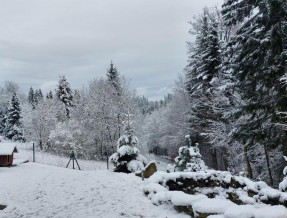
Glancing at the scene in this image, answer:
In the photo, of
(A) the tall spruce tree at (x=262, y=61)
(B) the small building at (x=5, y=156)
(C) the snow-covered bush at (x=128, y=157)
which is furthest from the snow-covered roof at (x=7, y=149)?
(A) the tall spruce tree at (x=262, y=61)

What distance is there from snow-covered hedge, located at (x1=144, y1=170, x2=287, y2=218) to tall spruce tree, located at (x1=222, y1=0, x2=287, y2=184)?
316 centimetres

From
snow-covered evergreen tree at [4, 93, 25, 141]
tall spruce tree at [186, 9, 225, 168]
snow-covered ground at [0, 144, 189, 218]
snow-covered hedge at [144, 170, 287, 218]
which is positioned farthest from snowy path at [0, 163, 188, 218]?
snow-covered evergreen tree at [4, 93, 25, 141]

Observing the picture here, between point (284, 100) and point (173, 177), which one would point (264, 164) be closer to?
point (284, 100)

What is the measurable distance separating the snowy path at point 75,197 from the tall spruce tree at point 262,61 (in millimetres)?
6041

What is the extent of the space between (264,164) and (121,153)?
31.6ft

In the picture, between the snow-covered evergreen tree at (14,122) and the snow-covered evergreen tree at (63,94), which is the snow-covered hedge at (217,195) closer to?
the snow-covered evergreen tree at (63,94)

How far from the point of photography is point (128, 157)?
54.7ft

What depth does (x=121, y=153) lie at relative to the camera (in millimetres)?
16172

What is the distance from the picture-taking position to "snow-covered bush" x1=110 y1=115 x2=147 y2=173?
16078mm

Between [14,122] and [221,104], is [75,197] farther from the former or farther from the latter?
[14,122]

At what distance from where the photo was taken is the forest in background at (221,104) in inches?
447

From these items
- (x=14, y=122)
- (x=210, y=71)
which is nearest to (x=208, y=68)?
(x=210, y=71)

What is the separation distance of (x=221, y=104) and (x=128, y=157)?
787cm

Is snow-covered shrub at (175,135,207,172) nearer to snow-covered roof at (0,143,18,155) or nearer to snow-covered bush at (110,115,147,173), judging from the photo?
snow-covered bush at (110,115,147,173)
